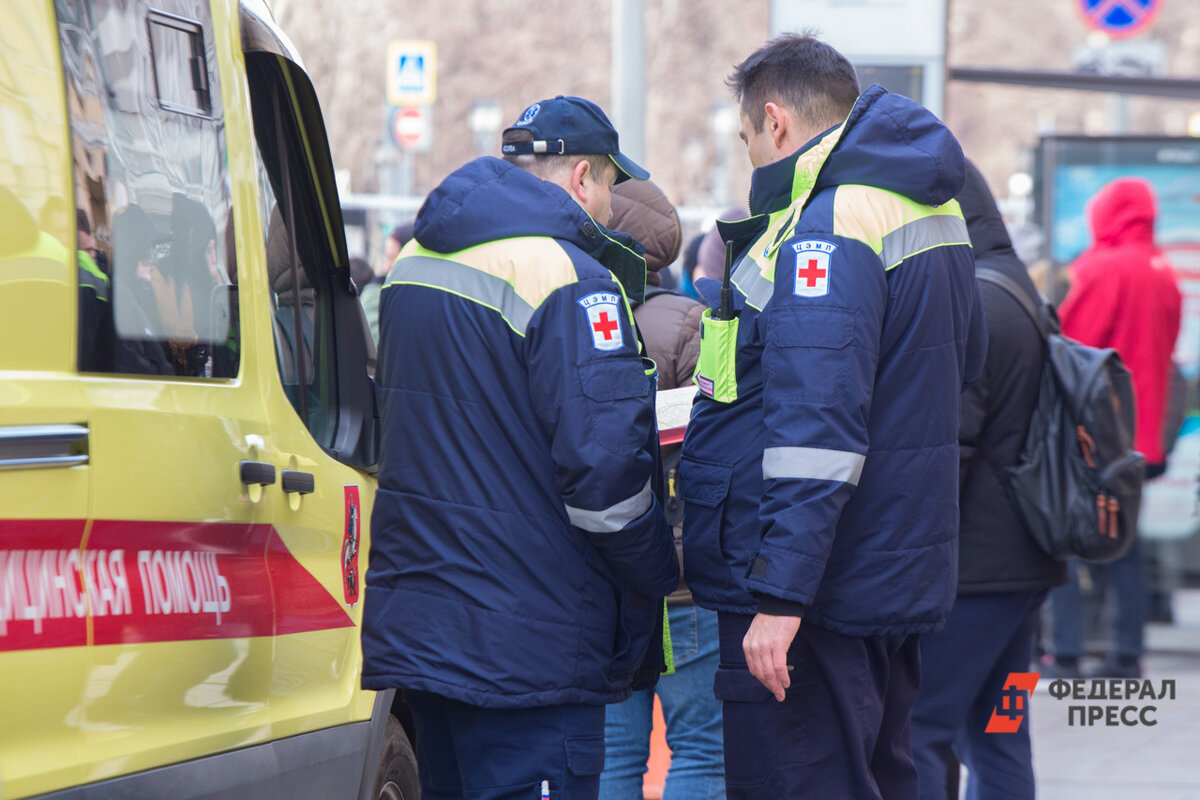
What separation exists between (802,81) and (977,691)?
1.83 meters

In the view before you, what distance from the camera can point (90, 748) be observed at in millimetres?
2521

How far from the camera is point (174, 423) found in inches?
108

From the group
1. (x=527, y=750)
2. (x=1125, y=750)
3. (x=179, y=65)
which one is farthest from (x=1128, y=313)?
(x=179, y=65)

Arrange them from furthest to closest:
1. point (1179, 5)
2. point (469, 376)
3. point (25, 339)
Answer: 1. point (1179, 5)
2. point (469, 376)
3. point (25, 339)

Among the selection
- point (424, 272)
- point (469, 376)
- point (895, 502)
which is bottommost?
point (895, 502)

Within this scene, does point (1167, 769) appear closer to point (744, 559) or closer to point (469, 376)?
point (744, 559)

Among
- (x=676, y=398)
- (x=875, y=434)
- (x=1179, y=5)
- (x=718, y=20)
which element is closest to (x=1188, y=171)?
(x=676, y=398)

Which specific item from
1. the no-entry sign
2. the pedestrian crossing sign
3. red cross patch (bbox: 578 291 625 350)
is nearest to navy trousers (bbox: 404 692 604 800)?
red cross patch (bbox: 578 291 625 350)

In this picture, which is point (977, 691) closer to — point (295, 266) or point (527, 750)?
point (527, 750)

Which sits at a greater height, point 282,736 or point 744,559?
point 744,559

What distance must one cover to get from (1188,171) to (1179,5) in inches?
1579

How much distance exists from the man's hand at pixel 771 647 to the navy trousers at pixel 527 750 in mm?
327

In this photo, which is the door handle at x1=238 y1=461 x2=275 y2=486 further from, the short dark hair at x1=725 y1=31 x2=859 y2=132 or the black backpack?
the black backpack

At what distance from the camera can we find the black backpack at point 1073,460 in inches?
171
